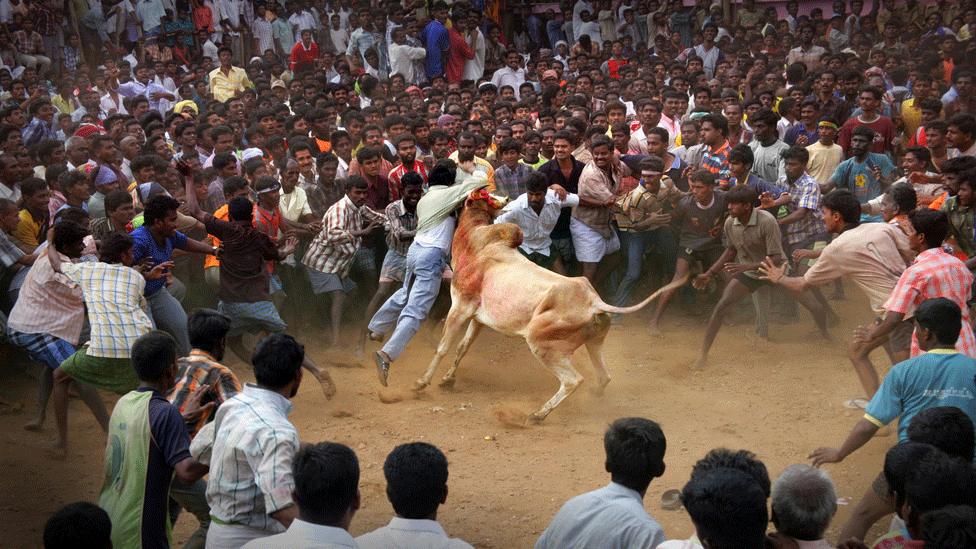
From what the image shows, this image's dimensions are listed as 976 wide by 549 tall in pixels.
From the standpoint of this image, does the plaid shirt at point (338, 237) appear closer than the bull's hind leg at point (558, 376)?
No

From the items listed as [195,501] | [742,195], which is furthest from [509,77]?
[195,501]

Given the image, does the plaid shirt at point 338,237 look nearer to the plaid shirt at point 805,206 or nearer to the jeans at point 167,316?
the jeans at point 167,316

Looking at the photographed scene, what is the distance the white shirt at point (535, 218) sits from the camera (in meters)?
9.45

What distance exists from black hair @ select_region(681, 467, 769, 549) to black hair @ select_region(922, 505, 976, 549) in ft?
1.70

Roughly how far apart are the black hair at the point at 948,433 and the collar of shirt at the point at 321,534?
2.52 metres

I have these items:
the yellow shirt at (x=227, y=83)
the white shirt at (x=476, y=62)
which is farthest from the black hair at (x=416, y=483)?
the white shirt at (x=476, y=62)

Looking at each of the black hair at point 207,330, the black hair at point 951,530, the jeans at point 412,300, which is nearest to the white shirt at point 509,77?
the jeans at point 412,300

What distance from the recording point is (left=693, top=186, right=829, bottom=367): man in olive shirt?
9.11 meters

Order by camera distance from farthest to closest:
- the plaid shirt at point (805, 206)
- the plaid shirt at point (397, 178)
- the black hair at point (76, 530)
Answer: the plaid shirt at point (397, 178) < the plaid shirt at point (805, 206) < the black hair at point (76, 530)

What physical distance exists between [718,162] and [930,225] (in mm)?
3997

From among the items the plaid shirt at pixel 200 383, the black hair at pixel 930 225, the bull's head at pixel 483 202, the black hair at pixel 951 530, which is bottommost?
the bull's head at pixel 483 202

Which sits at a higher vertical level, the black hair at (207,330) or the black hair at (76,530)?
the black hair at (76,530)

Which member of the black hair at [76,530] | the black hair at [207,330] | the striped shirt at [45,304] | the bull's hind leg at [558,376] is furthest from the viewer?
the bull's hind leg at [558,376]

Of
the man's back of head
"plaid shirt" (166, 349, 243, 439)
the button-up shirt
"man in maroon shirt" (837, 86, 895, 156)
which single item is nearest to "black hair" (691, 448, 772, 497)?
the man's back of head
